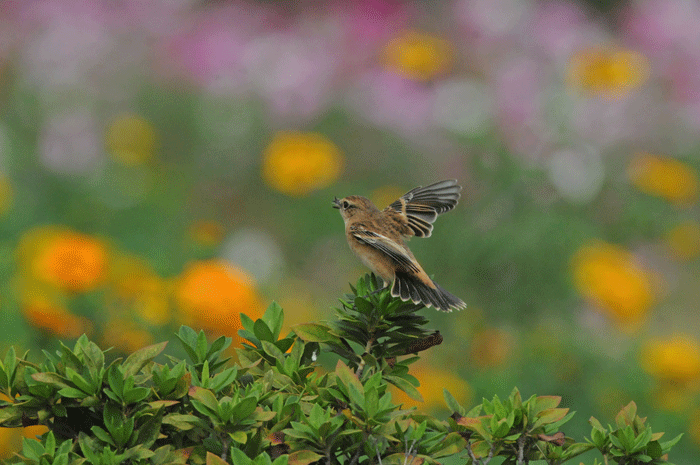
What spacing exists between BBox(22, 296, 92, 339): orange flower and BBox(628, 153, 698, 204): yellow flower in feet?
9.94

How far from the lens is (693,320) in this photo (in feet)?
16.3

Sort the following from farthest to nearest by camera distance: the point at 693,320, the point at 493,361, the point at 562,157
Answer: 1. the point at 693,320
2. the point at 562,157
3. the point at 493,361

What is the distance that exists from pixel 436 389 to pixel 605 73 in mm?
3164

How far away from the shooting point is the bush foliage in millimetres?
1087

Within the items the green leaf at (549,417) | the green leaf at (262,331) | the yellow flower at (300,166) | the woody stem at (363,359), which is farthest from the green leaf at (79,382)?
the yellow flower at (300,166)

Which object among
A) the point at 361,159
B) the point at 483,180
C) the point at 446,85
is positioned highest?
the point at 446,85

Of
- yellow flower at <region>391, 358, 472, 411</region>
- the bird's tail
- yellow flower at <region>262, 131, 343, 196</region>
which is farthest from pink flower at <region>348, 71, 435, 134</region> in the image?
the bird's tail

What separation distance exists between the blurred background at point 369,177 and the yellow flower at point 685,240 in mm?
12

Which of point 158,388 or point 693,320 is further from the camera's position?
point 693,320

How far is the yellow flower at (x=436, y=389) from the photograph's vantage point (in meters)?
3.19

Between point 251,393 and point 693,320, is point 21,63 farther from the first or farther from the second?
point 251,393

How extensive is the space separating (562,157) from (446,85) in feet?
4.64

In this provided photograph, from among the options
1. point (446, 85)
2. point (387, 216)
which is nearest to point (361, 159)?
point (446, 85)

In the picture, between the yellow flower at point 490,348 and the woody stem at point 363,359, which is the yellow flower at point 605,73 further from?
the woody stem at point 363,359
